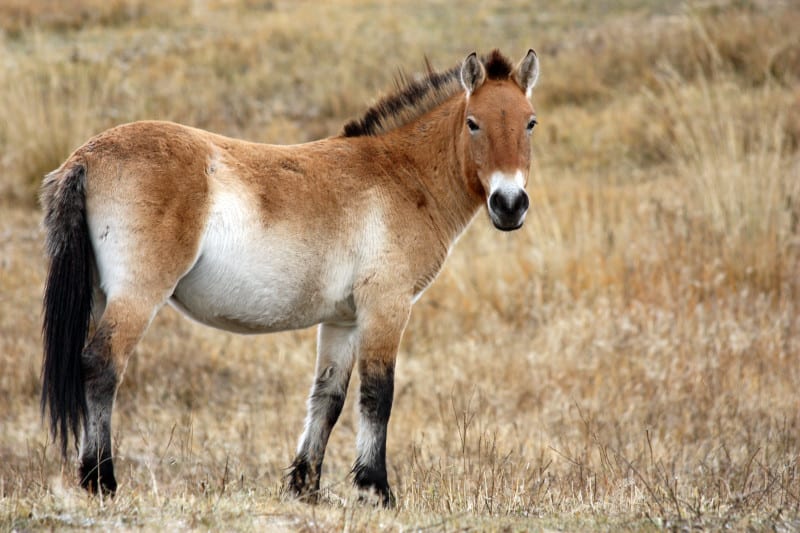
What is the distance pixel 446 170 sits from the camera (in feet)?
17.4

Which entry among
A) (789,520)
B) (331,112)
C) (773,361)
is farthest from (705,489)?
(331,112)

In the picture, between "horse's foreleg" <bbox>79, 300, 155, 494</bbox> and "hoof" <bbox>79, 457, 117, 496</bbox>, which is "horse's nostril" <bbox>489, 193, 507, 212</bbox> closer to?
"horse's foreleg" <bbox>79, 300, 155, 494</bbox>

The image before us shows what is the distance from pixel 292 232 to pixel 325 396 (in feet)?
3.34

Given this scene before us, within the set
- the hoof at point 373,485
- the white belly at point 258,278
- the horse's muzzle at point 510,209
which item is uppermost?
the horse's muzzle at point 510,209

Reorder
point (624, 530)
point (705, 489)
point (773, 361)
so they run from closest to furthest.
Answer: point (624, 530) → point (705, 489) → point (773, 361)

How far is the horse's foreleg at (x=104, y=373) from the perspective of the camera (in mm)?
4133

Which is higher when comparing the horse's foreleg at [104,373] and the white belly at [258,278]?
the white belly at [258,278]

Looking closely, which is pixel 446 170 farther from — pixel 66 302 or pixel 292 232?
pixel 66 302

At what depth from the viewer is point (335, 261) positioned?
4.77 meters

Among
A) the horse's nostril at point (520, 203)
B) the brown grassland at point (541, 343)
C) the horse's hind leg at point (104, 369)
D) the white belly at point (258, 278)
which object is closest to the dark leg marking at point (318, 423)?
the brown grassland at point (541, 343)

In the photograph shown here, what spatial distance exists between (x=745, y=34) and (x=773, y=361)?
28.8ft

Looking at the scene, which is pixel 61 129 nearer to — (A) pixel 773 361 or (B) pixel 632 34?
(A) pixel 773 361

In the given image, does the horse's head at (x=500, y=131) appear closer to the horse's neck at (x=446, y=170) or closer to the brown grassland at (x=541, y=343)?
the horse's neck at (x=446, y=170)

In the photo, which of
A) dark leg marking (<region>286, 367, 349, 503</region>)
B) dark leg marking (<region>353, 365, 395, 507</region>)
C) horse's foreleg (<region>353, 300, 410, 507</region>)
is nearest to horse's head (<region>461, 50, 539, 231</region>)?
horse's foreleg (<region>353, 300, 410, 507</region>)
